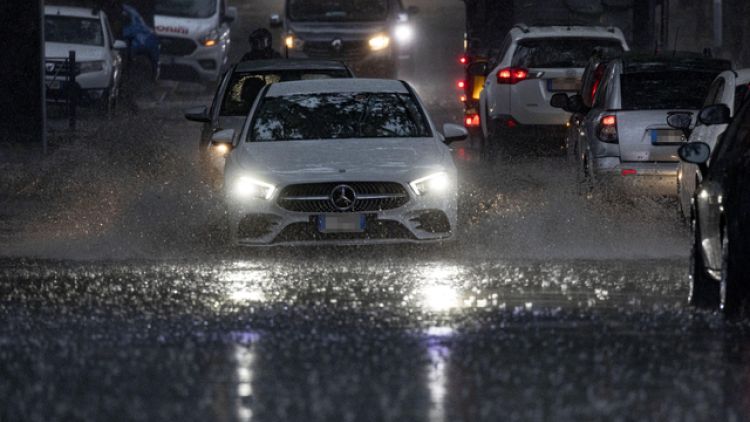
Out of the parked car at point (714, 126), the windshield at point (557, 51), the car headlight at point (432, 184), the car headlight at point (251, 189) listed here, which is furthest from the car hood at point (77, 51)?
the car headlight at point (432, 184)

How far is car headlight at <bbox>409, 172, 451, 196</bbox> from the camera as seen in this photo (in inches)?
607

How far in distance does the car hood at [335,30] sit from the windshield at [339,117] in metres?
20.2

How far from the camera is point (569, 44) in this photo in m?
24.5

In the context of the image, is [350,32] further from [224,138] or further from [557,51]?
[224,138]

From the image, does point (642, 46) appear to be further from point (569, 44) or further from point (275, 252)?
point (275, 252)

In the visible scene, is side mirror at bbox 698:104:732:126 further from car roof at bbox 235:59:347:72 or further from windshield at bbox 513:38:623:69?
windshield at bbox 513:38:623:69

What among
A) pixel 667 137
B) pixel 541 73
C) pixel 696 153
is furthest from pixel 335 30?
pixel 696 153

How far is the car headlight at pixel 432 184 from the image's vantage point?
1543cm

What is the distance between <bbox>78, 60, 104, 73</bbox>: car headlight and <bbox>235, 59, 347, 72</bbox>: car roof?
13454mm

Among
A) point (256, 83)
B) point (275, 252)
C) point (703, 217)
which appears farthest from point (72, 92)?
point (703, 217)

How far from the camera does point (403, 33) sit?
38469 mm

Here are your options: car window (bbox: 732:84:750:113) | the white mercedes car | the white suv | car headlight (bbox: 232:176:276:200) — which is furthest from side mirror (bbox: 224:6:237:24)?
car headlight (bbox: 232:176:276:200)

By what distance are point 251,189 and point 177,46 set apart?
26140mm

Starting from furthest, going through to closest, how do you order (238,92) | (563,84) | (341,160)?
(563,84) < (238,92) < (341,160)
